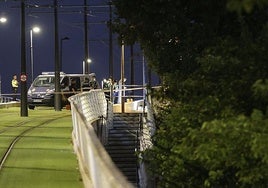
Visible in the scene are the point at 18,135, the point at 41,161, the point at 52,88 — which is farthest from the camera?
the point at 52,88

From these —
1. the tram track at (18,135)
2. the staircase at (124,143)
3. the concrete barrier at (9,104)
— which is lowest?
the staircase at (124,143)

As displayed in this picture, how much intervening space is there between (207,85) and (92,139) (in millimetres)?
2955

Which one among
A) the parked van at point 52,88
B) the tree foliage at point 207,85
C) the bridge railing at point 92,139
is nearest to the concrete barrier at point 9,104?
the parked van at point 52,88

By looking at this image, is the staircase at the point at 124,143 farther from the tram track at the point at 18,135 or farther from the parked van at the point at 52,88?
the parked van at the point at 52,88

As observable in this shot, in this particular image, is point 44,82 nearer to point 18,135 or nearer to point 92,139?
point 18,135

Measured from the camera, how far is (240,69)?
10539 mm

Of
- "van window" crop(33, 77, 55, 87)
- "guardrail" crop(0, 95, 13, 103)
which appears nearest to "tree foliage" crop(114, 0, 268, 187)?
"van window" crop(33, 77, 55, 87)

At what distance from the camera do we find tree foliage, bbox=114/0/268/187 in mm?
8906

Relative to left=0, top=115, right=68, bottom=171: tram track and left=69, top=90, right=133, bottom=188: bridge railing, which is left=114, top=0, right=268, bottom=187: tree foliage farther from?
left=0, top=115, right=68, bottom=171: tram track

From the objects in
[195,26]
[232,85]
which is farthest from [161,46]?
[232,85]

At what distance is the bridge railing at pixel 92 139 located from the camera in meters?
6.72

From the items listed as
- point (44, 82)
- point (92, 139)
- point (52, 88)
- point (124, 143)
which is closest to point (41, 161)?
point (92, 139)

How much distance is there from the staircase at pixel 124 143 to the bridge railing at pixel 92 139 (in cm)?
86

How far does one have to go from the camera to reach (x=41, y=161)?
1689 centimetres
